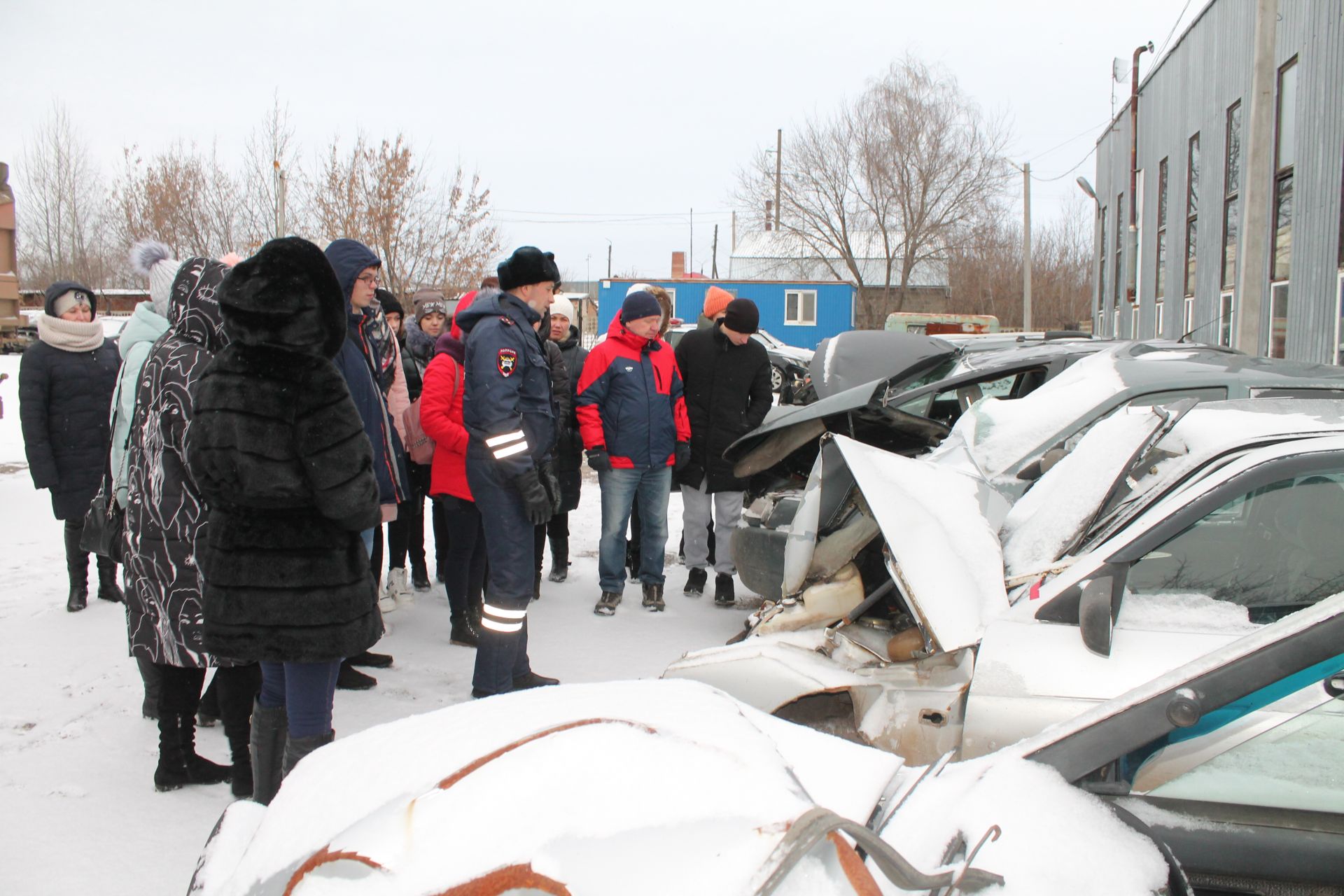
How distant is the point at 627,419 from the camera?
5.01 metres

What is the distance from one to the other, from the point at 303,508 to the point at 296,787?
100 cm

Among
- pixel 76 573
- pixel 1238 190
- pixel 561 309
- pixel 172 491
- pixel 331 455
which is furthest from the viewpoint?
pixel 1238 190

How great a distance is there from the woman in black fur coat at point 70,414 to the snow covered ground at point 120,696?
0.37 meters

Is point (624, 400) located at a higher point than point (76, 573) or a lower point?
higher

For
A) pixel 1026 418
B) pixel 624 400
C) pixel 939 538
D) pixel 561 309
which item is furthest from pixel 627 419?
pixel 939 538

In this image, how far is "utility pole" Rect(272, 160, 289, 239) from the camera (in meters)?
15.6

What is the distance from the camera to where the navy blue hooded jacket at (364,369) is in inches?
139

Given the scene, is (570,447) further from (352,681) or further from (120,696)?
(120,696)

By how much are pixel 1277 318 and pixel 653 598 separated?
36.6 feet

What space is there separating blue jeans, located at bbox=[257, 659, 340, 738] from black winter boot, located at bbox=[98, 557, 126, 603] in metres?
3.19

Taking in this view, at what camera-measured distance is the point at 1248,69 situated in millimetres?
13922

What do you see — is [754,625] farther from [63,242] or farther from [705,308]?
[63,242]

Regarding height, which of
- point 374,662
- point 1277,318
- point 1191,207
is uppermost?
point 1191,207

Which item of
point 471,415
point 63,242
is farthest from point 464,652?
point 63,242
